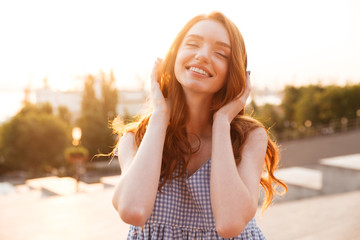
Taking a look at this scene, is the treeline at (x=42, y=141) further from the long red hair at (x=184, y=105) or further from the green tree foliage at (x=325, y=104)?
the long red hair at (x=184, y=105)

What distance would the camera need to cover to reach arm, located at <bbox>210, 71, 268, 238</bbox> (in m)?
1.33

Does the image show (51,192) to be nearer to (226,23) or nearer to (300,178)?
(300,178)

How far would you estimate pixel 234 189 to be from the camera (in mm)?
1347

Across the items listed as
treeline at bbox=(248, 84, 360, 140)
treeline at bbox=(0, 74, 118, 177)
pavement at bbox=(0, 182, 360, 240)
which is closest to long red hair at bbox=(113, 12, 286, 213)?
pavement at bbox=(0, 182, 360, 240)

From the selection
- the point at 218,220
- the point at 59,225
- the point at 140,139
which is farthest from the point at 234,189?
the point at 59,225

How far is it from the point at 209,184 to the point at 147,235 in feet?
1.11

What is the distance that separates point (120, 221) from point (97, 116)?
1252 inches

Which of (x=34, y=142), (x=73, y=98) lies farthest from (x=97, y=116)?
(x=73, y=98)

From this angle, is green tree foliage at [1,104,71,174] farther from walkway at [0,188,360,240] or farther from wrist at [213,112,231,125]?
wrist at [213,112,231,125]

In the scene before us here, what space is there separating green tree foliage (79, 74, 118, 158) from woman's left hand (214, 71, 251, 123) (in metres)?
27.8

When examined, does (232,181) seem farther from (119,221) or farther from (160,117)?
(119,221)

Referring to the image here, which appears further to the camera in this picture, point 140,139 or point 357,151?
point 357,151

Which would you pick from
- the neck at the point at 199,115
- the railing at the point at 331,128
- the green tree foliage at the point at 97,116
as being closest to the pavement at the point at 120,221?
the neck at the point at 199,115

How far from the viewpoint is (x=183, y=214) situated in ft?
4.84
